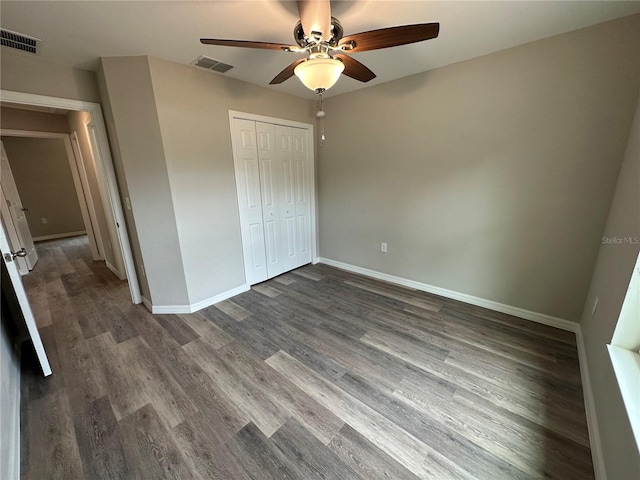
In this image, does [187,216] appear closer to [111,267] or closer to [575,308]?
[111,267]

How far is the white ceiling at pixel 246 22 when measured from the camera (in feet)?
4.99

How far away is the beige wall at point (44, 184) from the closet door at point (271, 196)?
19.9 ft

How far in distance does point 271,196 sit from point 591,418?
3305mm

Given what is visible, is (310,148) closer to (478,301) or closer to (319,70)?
(319,70)

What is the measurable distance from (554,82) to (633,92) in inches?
18.3

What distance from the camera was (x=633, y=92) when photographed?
1.75 m

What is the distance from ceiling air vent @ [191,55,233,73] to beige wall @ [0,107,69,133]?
10.1 feet

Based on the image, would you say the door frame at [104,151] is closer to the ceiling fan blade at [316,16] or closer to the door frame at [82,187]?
the door frame at [82,187]

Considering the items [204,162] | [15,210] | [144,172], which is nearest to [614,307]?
[204,162]

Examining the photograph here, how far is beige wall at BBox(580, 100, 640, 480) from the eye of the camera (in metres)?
1.00

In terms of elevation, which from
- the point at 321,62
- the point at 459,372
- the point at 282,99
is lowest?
the point at 459,372

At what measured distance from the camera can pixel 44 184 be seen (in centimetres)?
581

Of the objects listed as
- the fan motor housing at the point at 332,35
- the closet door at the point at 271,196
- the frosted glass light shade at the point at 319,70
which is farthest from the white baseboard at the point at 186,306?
the fan motor housing at the point at 332,35

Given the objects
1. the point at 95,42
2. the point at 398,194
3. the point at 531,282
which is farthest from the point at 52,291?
the point at 531,282
